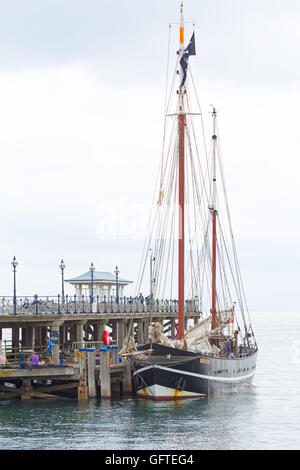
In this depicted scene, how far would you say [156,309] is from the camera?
8106cm

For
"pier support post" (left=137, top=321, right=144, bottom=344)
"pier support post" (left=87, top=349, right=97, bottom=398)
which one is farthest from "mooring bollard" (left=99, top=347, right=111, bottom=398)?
"pier support post" (left=137, top=321, right=144, bottom=344)

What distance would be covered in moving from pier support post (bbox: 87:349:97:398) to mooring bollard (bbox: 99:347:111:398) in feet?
1.60

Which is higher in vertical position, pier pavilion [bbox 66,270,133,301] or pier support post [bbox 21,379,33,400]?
pier pavilion [bbox 66,270,133,301]

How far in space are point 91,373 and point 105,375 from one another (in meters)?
0.90

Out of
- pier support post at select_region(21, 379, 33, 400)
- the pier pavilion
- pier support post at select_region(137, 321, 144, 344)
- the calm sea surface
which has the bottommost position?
the calm sea surface

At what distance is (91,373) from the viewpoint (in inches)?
1954

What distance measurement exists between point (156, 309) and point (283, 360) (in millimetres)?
31972

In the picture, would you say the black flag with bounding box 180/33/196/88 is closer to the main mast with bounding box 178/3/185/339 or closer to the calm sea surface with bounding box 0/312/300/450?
the main mast with bounding box 178/3/185/339

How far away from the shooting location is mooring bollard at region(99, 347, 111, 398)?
49.8 meters

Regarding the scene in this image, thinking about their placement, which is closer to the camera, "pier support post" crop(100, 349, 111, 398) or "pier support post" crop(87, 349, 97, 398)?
"pier support post" crop(87, 349, 97, 398)

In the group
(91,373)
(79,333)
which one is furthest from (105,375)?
(79,333)

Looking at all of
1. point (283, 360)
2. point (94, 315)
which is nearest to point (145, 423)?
point (94, 315)

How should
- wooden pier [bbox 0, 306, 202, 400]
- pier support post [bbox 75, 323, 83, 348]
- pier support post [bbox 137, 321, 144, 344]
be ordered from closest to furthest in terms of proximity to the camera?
wooden pier [bbox 0, 306, 202, 400], pier support post [bbox 75, 323, 83, 348], pier support post [bbox 137, 321, 144, 344]

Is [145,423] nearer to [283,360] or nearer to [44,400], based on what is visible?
[44,400]
